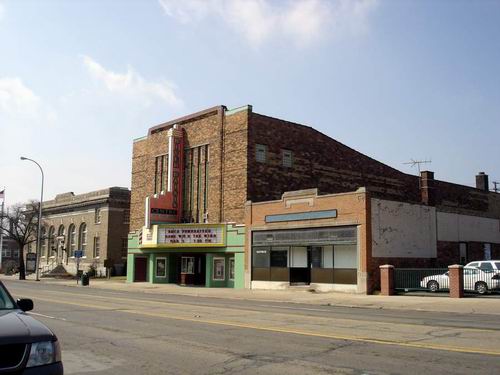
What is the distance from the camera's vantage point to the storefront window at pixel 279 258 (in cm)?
3616

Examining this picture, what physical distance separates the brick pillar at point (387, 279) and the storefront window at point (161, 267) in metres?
21.3

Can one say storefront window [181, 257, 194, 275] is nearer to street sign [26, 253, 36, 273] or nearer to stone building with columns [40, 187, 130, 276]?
stone building with columns [40, 187, 130, 276]

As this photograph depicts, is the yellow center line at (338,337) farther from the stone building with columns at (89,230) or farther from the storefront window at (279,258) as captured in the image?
the stone building with columns at (89,230)

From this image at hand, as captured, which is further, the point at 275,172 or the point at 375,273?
the point at 275,172

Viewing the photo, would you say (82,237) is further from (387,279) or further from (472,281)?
(472,281)

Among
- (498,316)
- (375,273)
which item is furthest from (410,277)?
(498,316)

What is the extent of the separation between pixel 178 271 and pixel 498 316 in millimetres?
31026

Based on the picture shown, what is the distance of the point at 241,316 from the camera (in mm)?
17172

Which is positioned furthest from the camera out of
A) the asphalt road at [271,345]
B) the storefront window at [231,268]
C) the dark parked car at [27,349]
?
the storefront window at [231,268]

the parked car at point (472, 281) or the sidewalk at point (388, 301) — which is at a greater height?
the parked car at point (472, 281)

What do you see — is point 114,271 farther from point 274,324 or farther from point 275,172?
point 274,324

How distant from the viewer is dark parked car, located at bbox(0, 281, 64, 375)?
5121 mm

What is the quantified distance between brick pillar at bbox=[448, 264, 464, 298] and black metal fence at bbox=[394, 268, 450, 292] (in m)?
2.38

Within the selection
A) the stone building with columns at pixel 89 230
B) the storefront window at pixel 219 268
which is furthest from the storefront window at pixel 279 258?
the stone building with columns at pixel 89 230
